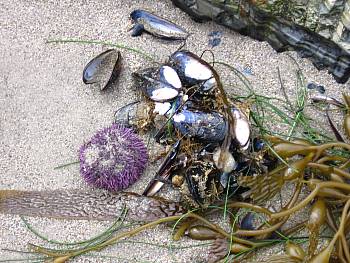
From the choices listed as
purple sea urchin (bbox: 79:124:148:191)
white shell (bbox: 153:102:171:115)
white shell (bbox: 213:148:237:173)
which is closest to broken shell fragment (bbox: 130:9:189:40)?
white shell (bbox: 153:102:171:115)

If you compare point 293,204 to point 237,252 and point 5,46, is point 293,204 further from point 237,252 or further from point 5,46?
point 5,46

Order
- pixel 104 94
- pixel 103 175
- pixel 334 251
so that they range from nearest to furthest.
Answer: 1. pixel 334 251
2. pixel 103 175
3. pixel 104 94

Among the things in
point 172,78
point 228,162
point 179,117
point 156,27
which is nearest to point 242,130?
point 228,162

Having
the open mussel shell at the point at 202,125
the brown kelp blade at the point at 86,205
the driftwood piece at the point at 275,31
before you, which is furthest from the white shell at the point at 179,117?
the driftwood piece at the point at 275,31

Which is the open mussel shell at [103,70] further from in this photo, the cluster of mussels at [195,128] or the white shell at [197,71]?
the white shell at [197,71]

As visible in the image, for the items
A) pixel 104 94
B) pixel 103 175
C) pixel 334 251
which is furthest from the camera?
pixel 104 94

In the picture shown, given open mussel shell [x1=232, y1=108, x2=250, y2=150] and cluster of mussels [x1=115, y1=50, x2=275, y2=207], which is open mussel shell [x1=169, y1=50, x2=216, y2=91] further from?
open mussel shell [x1=232, y1=108, x2=250, y2=150]

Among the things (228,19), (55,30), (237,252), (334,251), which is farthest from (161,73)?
(334,251)
